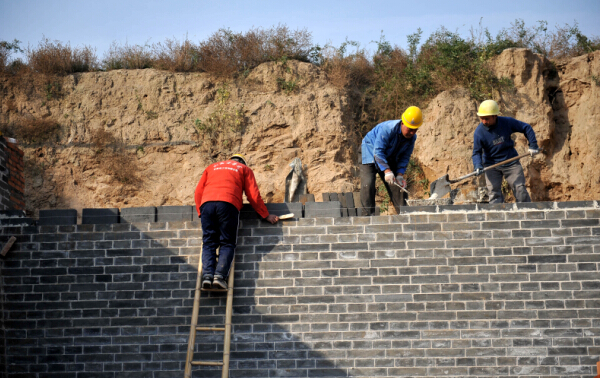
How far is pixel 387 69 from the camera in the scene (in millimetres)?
14102

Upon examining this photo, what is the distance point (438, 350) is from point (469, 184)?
6.16m

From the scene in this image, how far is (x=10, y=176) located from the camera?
7348 mm

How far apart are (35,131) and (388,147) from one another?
8792mm

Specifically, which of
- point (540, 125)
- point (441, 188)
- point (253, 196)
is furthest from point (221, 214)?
point (540, 125)

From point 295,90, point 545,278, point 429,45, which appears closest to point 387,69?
point 429,45

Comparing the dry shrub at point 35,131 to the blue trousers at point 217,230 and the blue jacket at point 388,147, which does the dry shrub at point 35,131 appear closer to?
Answer: the blue trousers at point 217,230

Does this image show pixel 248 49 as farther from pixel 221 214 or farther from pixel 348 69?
pixel 221 214

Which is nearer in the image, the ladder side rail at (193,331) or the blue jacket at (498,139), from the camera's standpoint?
the ladder side rail at (193,331)

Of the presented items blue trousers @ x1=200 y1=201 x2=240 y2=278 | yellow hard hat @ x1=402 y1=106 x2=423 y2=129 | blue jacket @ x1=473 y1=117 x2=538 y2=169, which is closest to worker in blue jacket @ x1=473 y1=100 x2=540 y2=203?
blue jacket @ x1=473 y1=117 x2=538 y2=169

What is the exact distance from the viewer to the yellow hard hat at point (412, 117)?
24.2ft

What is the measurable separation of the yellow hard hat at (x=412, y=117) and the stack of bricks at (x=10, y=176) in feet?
16.7

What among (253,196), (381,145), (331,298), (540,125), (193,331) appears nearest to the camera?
(193,331)

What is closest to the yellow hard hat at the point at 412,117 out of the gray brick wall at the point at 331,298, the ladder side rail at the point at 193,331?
the gray brick wall at the point at 331,298

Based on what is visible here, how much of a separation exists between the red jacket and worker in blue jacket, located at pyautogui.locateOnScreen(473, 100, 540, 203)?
316 cm
